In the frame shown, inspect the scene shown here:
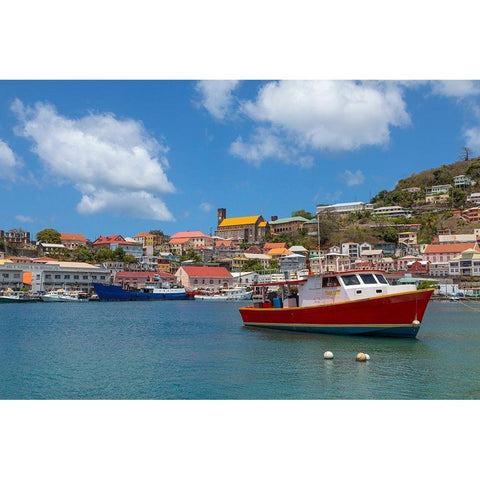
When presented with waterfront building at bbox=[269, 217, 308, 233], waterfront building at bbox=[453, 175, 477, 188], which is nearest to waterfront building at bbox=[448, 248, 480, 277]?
waterfront building at bbox=[453, 175, 477, 188]

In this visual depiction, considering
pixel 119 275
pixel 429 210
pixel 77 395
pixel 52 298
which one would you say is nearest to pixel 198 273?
pixel 119 275

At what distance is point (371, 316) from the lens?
53.7 feet

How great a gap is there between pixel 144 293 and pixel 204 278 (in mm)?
13526

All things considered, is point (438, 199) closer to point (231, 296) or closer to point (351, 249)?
point (351, 249)

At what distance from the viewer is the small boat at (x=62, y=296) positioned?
2232 inches

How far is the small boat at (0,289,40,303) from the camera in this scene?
53.5 metres

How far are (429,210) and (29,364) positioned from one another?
87090 mm

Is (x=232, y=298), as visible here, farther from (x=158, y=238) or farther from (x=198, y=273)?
(x=158, y=238)

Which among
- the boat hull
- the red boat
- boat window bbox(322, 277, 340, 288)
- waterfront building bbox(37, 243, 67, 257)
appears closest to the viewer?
the boat hull

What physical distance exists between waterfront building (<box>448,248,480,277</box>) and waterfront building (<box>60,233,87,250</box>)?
60.1 m

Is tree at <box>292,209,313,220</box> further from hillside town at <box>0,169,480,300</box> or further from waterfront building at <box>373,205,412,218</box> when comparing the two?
waterfront building at <box>373,205,412,218</box>

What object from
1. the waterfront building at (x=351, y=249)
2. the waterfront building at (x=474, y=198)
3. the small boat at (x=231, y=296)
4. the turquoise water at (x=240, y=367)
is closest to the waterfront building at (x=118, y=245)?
the small boat at (x=231, y=296)

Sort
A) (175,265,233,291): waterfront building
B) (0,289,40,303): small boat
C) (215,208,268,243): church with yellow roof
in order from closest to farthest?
(0,289,40,303): small boat → (175,265,233,291): waterfront building → (215,208,268,243): church with yellow roof

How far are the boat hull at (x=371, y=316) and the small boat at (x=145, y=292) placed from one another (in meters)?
47.9
